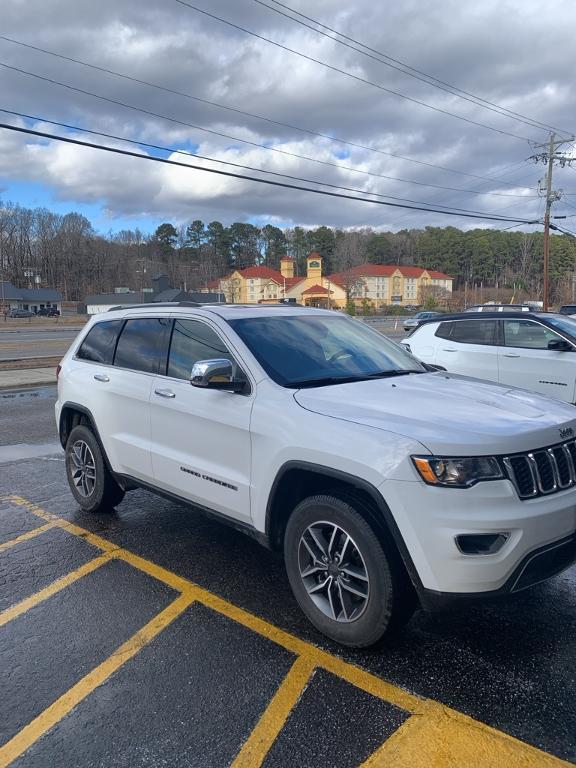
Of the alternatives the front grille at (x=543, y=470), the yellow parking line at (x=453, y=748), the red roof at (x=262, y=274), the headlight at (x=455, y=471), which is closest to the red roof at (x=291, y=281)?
the red roof at (x=262, y=274)

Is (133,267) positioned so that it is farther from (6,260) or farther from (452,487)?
(452,487)

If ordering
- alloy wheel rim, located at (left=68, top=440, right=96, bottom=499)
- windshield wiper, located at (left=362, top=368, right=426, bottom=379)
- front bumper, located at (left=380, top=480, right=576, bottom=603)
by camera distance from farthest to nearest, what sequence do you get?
alloy wheel rim, located at (left=68, top=440, right=96, bottom=499) → windshield wiper, located at (left=362, top=368, right=426, bottom=379) → front bumper, located at (left=380, top=480, right=576, bottom=603)

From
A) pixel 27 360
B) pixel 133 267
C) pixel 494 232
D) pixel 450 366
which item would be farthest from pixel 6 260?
pixel 450 366

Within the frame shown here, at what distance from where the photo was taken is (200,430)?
12.4ft

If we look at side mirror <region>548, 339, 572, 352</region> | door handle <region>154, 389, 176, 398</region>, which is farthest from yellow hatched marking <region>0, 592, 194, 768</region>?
side mirror <region>548, 339, 572, 352</region>

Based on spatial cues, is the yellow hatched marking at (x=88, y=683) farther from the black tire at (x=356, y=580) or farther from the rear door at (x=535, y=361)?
the rear door at (x=535, y=361)

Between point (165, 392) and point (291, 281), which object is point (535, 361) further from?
point (291, 281)

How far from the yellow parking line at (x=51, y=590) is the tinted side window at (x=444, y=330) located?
682 centimetres

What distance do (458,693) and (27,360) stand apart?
19444 millimetres

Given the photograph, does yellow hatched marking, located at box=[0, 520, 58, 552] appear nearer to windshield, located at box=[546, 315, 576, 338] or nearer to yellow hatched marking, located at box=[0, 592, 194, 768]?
yellow hatched marking, located at box=[0, 592, 194, 768]

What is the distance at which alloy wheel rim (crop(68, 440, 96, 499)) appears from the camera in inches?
200

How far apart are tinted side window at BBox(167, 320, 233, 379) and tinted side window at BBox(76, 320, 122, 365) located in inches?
37.2

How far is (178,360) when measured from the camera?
420cm

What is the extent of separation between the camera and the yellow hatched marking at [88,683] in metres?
2.38
